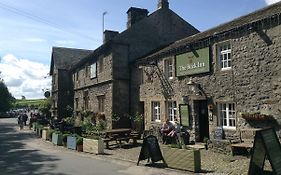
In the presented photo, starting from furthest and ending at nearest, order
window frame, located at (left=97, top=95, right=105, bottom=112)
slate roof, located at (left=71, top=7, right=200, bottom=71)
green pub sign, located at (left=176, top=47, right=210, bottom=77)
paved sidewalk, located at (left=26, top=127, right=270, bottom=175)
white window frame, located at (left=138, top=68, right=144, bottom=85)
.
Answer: window frame, located at (left=97, top=95, right=105, bottom=112) < slate roof, located at (left=71, top=7, right=200, bottom=71) < white window frame, located at (left=138, top=68, right=144, bottom=85) < green pub sign, located at (left=176, top=47, right=210, bottom=77) < paved sidewalk, located at (left=26, top=127, right=270, bottom=175)

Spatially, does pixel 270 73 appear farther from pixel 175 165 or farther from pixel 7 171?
pixel 7 171

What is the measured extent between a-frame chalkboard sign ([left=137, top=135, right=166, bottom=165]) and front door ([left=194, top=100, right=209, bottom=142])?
573 cm

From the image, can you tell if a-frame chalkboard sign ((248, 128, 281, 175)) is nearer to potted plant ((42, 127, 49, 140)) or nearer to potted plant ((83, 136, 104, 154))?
potted plant ((83, 136, 104, 154))

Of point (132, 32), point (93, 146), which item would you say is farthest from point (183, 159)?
point (132, 32)

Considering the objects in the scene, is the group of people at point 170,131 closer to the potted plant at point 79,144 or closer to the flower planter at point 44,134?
the potted plant at point 79,144

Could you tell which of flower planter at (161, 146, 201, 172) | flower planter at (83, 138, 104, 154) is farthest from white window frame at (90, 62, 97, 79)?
flower planter at (161, 146, 201, 172)

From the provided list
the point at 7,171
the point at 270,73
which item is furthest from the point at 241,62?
the point at 7,171

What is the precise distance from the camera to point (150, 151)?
42.9 feet

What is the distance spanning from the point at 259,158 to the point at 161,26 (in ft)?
63.8

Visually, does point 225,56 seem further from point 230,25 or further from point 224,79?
point 230,25

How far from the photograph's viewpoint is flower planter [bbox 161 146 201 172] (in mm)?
11680

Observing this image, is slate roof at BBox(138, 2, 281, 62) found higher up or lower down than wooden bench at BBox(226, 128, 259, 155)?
higher up

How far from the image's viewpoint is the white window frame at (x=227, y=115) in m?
16.3

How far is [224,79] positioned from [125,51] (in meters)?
11.1
